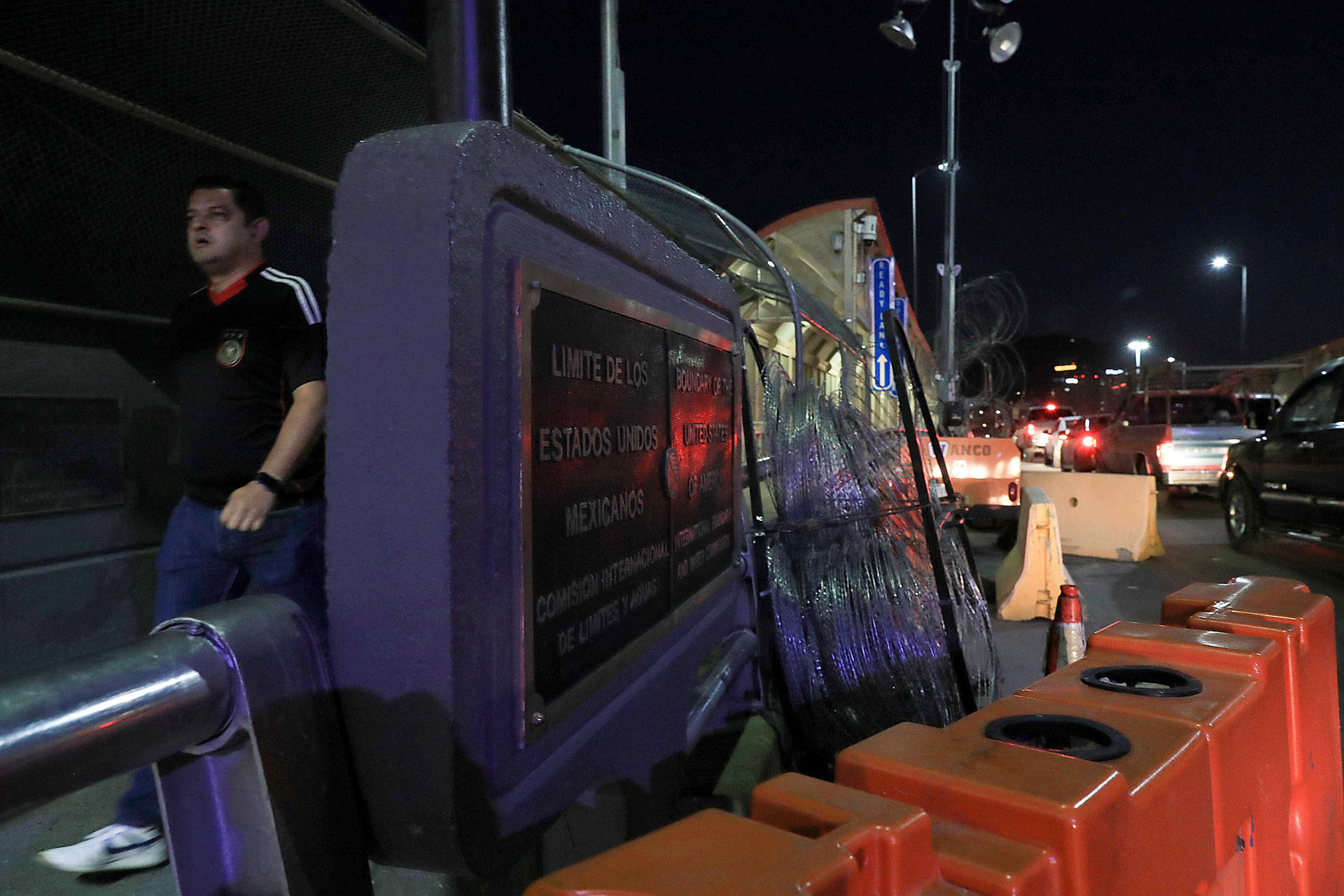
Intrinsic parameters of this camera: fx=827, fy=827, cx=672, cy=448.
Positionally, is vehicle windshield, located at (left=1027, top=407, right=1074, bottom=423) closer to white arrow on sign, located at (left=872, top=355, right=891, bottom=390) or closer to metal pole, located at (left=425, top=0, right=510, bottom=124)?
white arrow on sign, located at (left=872, top=355, right=891, bottom=390)

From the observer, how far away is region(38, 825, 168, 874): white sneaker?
2.11m

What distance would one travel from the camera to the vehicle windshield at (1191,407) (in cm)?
1620

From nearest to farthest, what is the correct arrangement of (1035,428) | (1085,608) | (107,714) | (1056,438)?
(107,714) < (1085,608) < (1056,438) < (1035,428)

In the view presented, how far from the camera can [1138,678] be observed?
7.16 ft

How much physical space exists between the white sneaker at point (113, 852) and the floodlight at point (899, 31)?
48.8ft

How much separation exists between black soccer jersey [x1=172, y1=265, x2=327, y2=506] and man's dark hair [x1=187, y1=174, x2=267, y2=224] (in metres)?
0.26

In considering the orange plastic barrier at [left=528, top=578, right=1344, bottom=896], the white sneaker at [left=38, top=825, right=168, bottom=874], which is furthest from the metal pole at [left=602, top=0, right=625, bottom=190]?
the white sneaker at [left=38, top=825, right=168, bottom=874]

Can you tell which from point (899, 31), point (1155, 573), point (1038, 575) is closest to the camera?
point (1038, 575)

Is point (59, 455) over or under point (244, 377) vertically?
under

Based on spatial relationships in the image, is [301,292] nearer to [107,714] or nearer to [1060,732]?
[107,714]

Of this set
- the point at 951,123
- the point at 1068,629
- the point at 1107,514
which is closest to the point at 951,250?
the point at 951,123

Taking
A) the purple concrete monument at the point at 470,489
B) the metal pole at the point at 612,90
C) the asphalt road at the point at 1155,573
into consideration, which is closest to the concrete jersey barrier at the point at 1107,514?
the asphalt road at the point at 1155,573

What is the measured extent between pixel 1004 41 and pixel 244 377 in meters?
16.0

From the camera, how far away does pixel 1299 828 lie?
7.90 ft
